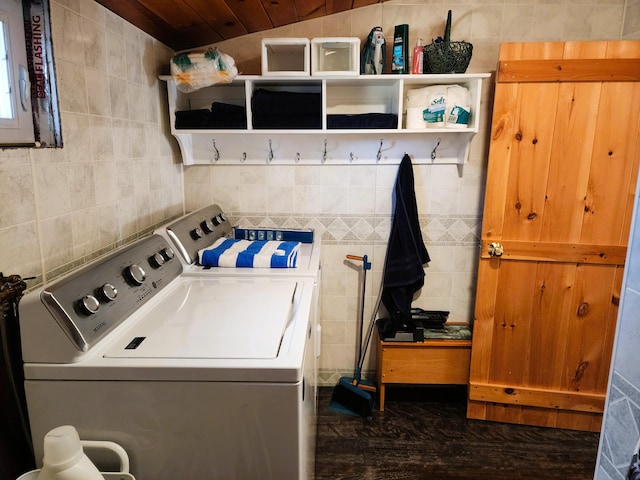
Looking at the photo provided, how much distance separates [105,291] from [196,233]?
77 cm

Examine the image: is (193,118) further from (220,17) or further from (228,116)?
(220,17)

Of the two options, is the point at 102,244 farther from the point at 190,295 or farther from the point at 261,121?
the point at 261,121

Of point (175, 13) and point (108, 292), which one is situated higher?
point (175, 13)

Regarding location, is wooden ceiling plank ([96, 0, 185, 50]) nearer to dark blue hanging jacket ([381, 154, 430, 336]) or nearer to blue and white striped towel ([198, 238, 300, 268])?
blue and white striped towel ([198, 238, 300, 268])

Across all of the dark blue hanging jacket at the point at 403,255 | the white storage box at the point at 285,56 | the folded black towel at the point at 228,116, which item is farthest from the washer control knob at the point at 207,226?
the dark blue hanging jacket at the point at 403,255

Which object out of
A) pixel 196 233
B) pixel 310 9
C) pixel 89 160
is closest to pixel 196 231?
pixel 196 233

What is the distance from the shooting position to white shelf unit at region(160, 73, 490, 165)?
2223 mm

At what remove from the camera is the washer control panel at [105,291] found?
1.06 m

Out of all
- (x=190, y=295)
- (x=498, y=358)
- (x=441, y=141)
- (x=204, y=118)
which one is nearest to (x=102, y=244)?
(x=190, y=295)

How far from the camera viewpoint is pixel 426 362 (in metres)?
2.47

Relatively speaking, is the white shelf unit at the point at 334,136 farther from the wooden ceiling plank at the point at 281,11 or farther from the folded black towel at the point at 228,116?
the wooden ceiling plank at the point at 281,11

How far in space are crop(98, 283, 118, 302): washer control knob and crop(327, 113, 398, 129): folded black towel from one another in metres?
1.38

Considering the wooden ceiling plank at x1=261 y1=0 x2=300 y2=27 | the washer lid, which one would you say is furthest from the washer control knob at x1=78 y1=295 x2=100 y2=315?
the wooden ceiling plank at x1=261 y1=0 x2=300 y2=27

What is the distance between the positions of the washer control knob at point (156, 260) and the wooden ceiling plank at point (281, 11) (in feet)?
3.90
